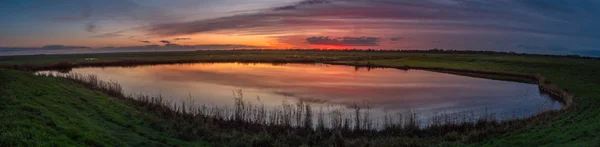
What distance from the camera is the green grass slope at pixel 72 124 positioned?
11038mm

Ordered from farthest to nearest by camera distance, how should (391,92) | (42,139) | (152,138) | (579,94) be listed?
(391,92)
(579,94)
(152,138)
(42,139)

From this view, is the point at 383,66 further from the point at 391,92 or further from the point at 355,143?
the point at 355,143

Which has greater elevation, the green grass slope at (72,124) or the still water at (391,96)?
the green grass slope at (72,124)

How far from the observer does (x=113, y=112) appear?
65.5 feet

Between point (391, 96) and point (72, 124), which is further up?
point (72, 124)

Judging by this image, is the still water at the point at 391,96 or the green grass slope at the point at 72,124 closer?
the green grass slope at the point at 72,124

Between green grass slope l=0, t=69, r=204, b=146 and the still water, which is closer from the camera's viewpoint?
green grass slope l=0, t=69, r=204, b=146

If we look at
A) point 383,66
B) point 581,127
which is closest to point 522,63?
point 383,66

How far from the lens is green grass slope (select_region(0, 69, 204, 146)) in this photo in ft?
36.2

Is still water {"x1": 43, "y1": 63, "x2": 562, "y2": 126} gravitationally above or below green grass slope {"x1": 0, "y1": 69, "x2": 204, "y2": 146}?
below

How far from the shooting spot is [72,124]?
1397 cm

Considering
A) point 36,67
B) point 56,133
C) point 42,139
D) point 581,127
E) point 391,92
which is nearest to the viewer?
point 42,139

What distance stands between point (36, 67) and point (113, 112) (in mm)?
55690

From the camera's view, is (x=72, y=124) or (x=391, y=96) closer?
(x=72, y=124)
